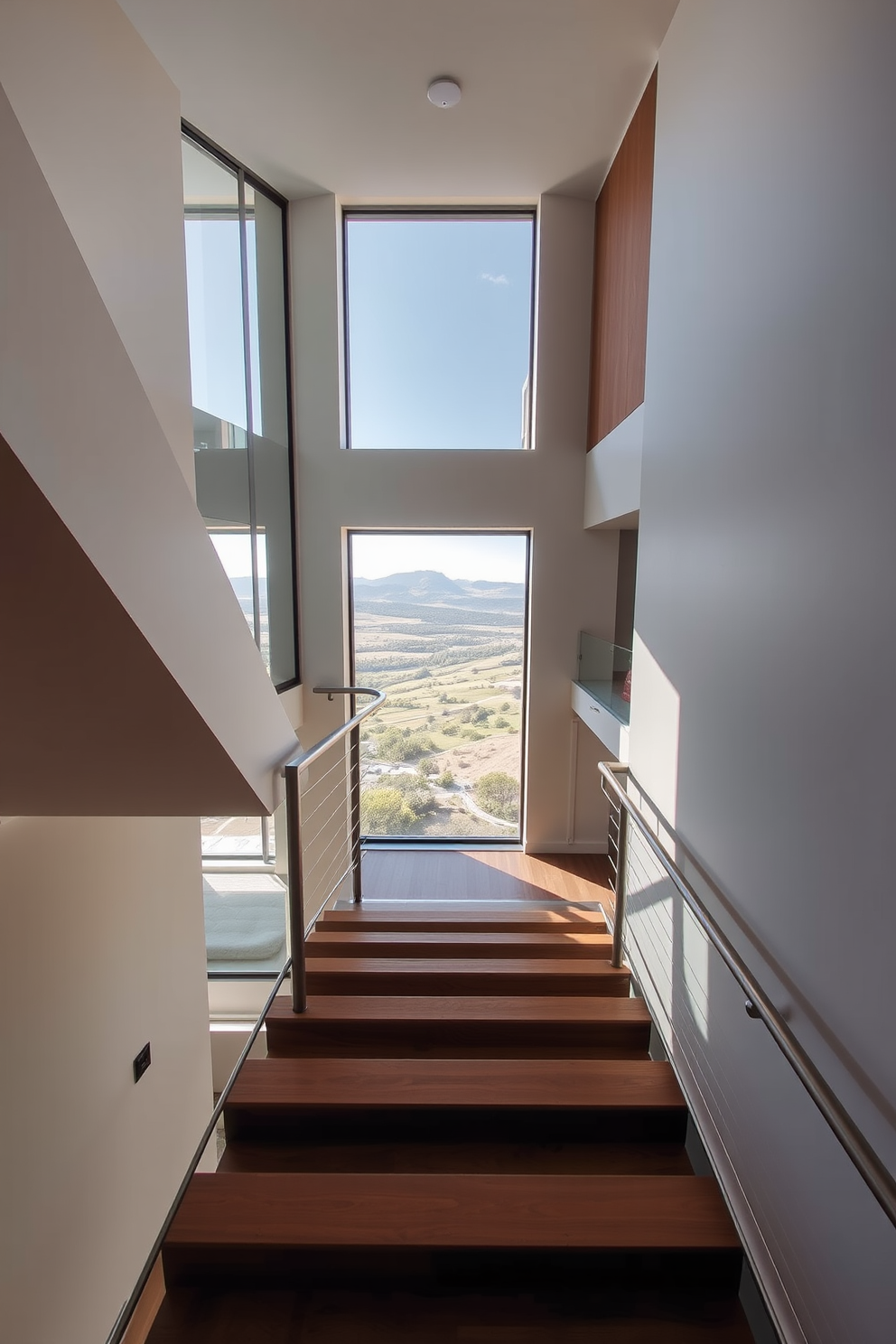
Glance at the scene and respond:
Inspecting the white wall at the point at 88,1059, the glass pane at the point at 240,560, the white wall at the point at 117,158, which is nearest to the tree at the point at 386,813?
the glass pane at the point at 240,560

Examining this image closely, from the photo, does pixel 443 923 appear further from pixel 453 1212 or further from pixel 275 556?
pixel 275 556

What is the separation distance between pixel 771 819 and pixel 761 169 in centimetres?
172

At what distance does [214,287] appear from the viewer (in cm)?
384

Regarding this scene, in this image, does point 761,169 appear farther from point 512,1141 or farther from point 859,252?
point 512,1141

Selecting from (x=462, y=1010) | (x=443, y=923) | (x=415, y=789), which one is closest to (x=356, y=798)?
(x=443, y=923)

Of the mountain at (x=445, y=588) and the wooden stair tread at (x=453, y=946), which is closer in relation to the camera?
the wooden stair tread at (x=453, y=946)

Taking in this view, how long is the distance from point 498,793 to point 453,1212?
4.21 meters

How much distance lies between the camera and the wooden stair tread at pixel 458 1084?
5.67ft

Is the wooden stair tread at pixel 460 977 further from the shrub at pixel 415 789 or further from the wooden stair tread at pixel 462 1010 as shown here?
the shrub at pixel 415 789

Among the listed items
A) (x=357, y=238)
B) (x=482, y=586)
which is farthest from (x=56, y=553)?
(x=357, y=238)

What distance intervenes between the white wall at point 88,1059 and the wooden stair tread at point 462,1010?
0.68m

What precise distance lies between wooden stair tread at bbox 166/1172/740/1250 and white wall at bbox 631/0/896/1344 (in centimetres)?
26

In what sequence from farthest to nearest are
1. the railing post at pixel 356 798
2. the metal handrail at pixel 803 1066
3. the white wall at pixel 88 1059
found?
the railing post at pixel 356 798 → the white wall at pixel 88 1059 → the metal handrail at pixel 803 1066

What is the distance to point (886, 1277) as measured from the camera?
1.15 meters
